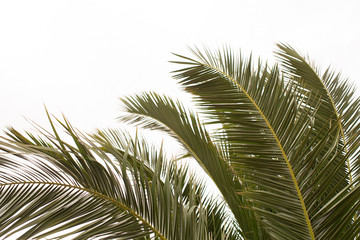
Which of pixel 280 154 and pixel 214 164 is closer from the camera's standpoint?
pixel 280 154

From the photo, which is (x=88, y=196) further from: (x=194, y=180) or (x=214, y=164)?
(x=214, y=164)

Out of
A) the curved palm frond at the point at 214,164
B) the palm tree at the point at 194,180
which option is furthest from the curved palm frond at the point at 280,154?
the curved palm frond at the point at 214,164

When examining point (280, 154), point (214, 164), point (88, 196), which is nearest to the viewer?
point (88, 196)

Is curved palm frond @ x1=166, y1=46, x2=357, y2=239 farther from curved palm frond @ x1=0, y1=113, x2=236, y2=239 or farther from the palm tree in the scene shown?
curved palm frond @ x1=0, y1=113, x2=236, y2=239

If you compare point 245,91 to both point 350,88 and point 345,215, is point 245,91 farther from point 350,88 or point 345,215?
point 350,88

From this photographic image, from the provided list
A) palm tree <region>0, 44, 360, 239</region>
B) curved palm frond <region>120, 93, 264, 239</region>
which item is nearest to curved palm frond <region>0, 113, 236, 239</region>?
palm tree <region>0, 44, 360, 239</region>

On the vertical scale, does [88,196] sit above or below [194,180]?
above

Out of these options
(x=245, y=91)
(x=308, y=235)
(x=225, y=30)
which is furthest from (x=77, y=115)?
(x=308, y=235)

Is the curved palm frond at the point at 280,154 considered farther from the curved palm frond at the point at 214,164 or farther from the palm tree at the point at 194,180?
the curved palm frond at the point at 214,164

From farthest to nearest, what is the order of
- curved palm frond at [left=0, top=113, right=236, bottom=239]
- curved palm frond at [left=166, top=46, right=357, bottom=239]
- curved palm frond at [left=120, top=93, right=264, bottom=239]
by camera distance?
curved palm frond at [left=120, top=93, right=264, bottom=239], curved palm frond at [left=166, top=46, right=357, bottom=239], curved palm frond at [left=0, top=113, right=236, bottom=239]

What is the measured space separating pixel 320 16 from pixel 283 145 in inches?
210

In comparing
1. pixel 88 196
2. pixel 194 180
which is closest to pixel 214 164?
pixel 194 180

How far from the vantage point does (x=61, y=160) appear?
144cm

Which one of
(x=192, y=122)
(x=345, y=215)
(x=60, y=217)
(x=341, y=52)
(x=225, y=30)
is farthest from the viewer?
(x=225, y=30)
